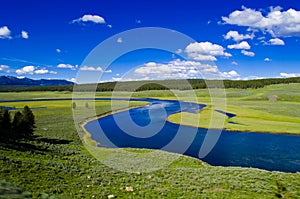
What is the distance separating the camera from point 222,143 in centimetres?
4159

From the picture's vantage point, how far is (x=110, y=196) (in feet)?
57.8

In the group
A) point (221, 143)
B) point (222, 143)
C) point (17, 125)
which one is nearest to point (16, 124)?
point (17, 125)

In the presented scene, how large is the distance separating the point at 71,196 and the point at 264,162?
23.7 m

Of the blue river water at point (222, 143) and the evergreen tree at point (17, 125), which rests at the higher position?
the evergreen tree at point (17, 125)

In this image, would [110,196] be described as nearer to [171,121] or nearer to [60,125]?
[60,125]

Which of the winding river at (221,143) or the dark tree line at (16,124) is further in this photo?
the dark tree line at (16,124)

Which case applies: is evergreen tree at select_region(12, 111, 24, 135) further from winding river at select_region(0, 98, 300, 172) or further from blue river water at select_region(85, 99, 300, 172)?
winding river at select_region(0, 98, 300, 172)

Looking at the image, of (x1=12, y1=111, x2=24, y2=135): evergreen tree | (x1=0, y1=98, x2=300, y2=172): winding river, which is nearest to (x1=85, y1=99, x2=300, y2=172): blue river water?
(x1=0, y1=98, x2=300, y2=172): winding river

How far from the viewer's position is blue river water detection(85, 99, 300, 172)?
107ft

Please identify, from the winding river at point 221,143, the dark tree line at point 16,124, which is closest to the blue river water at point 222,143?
the winding river at point 221,143

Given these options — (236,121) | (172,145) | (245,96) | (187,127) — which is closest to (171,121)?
(187,127)

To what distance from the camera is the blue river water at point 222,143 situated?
32469 millimetres

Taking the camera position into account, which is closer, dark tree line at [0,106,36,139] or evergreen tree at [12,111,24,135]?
dark tree line at [0,106,36,139]

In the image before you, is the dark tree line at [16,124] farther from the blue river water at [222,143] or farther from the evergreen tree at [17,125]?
the blue river water at [222,143]
